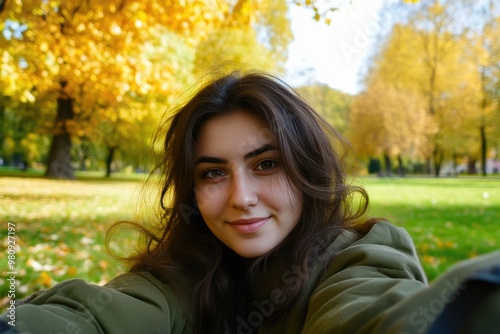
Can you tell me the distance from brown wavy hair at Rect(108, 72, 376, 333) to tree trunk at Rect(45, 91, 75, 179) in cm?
1859

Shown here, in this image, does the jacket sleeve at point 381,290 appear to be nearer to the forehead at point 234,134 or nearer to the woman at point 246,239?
the woman at point 246,239

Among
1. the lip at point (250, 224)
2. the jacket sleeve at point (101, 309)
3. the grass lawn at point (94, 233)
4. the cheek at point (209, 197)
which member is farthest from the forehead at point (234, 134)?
the grass lawn at point (94, 233)

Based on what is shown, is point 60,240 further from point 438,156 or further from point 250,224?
point 438,156

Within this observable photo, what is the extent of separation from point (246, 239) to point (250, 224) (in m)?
0.06

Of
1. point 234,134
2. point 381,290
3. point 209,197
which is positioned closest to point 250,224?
point 209,197

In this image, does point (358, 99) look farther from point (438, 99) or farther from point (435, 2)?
point (435, 2)

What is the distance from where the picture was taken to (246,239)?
1.54 meters

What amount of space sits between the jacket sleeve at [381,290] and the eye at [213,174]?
0.54m

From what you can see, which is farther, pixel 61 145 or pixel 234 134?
pixel 61 145

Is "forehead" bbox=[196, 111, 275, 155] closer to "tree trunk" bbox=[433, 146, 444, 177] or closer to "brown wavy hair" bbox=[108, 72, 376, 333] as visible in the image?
"brown wavy hair" bbox=[108, 72, 376, 333]

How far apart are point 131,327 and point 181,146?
717mm

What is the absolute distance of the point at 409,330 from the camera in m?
0.68

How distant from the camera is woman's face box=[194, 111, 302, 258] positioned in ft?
4.97

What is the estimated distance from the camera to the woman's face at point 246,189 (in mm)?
1515
